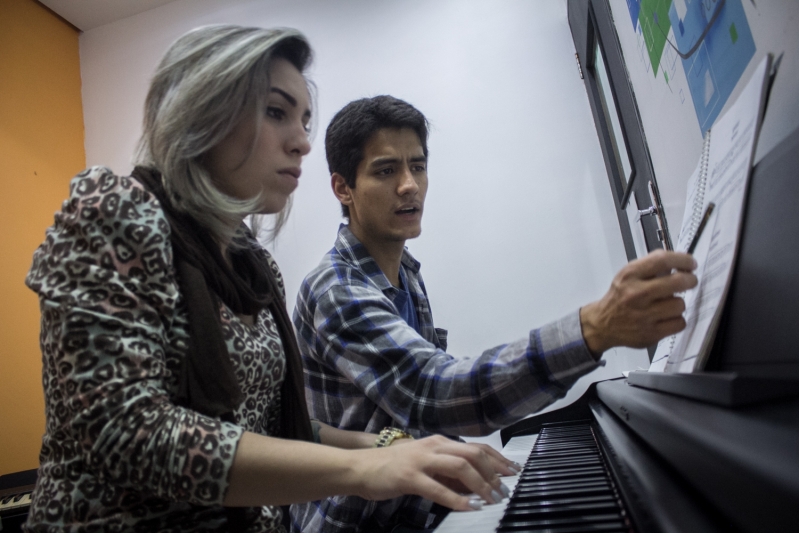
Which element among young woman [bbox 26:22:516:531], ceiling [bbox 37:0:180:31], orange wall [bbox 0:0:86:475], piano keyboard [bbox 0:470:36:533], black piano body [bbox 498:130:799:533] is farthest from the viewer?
ceiling [bbox 37:0:180:31]

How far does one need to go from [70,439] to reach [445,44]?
7.93 ft

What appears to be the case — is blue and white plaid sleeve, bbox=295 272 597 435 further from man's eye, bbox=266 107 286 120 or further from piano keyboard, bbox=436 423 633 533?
man's eye, bbox=266 107 286 120

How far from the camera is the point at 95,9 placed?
3070 mm

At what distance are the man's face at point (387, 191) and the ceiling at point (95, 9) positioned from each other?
7.91ft

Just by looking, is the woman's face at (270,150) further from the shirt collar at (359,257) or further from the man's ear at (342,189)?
the man's ear at (342,189)

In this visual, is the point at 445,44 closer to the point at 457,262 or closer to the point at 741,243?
the point at 457,262

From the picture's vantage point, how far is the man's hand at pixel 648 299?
542 mm

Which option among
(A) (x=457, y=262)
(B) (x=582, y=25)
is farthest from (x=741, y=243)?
(A) (x=457, y=262)

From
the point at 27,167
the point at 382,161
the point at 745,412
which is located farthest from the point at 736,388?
the point at 27,167

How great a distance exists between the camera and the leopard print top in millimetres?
578

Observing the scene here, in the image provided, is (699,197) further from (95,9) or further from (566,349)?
(95,9)

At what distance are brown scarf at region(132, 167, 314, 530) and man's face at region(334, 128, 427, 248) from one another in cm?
45

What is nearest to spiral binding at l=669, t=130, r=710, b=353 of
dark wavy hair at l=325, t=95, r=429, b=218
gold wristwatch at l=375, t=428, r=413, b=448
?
gold wristwatch at l=375, t=428, r=413, b=448

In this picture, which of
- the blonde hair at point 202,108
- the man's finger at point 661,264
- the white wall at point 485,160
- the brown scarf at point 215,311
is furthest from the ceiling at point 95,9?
the man's finger at point 661,264
